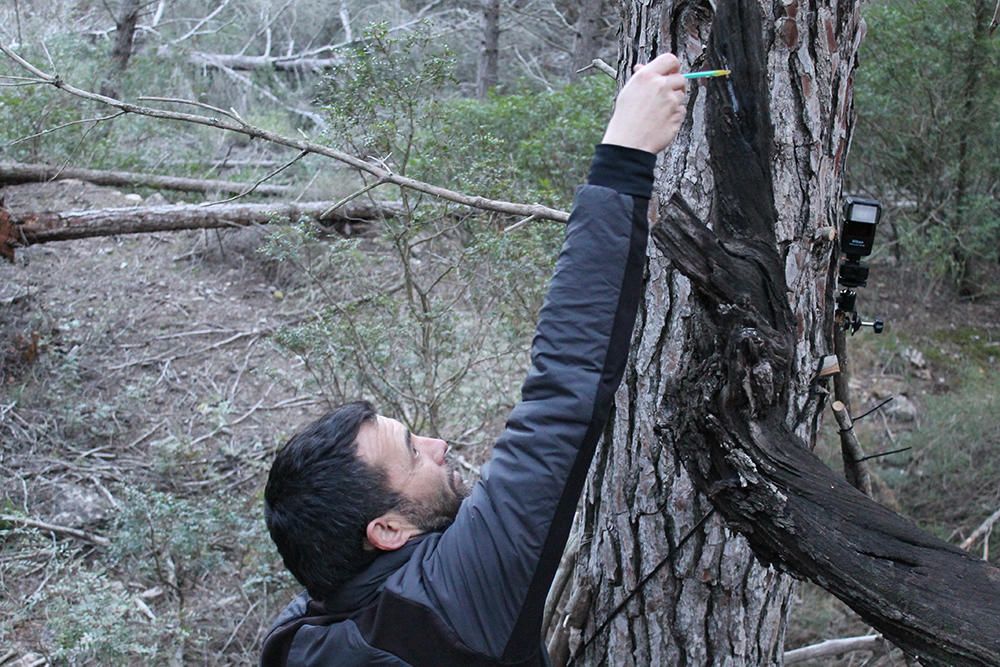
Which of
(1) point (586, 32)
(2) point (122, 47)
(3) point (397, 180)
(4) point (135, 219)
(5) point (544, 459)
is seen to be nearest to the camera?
(5) point (544, 459)

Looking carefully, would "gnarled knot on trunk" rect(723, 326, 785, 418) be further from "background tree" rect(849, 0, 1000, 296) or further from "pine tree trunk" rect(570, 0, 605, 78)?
"pine tree trunk" rect(570, 0, 605, 78)

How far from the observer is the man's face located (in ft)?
5.49

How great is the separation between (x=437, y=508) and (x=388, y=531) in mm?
111

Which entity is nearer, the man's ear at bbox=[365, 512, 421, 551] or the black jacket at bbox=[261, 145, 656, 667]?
the black jacket at bbox=[261, 145, 656, 667]

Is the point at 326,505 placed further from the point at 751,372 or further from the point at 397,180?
the point at 397,180

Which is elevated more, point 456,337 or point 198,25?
point 198,25

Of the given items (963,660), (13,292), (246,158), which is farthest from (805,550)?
(246,158)

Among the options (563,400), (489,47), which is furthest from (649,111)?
(489,47)

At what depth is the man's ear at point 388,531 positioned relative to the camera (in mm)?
1627

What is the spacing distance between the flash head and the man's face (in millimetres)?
1114

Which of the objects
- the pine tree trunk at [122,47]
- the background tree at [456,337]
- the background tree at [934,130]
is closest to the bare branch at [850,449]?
the background tree at [456,337]

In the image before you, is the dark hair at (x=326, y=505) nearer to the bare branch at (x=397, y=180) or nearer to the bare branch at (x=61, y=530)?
the bare branch at (x=397, y=180)

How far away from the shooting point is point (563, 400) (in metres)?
1.44

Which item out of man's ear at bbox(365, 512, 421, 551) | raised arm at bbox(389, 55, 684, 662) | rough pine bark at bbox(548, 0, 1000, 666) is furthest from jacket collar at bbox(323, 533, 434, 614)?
rough pine bark at bbox(548, 0, 1000, 666)
